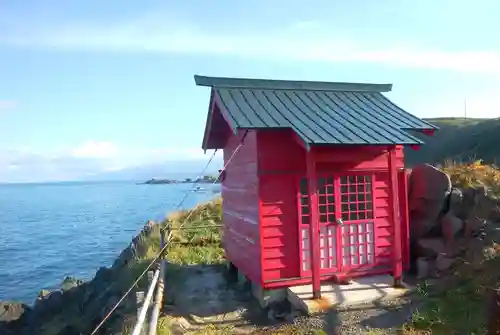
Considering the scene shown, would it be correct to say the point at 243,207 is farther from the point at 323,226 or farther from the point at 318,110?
the point at 318,110

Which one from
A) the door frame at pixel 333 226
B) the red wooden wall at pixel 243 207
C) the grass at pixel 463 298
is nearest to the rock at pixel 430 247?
the grass at pixel 463 298

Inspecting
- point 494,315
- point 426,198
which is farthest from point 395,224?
point 494,315

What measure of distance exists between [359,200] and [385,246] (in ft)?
3.95

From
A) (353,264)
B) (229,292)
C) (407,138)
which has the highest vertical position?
(407,138)

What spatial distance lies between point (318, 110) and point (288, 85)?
1.25 metres

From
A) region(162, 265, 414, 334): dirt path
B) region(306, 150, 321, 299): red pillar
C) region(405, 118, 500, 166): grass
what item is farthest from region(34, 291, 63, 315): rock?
region(405, 118, 500, 166): grass

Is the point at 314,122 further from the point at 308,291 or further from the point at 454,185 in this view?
the point at 454,185

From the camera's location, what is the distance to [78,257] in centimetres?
3531

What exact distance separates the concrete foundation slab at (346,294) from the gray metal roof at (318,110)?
10.2 ft

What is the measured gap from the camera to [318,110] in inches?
412

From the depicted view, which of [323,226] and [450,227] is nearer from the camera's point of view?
[323,226]

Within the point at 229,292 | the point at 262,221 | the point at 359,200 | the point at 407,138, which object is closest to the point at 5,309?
the point at 229,292

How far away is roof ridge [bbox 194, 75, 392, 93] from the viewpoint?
414 inches

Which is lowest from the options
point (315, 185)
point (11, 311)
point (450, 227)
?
point (11, 311)
